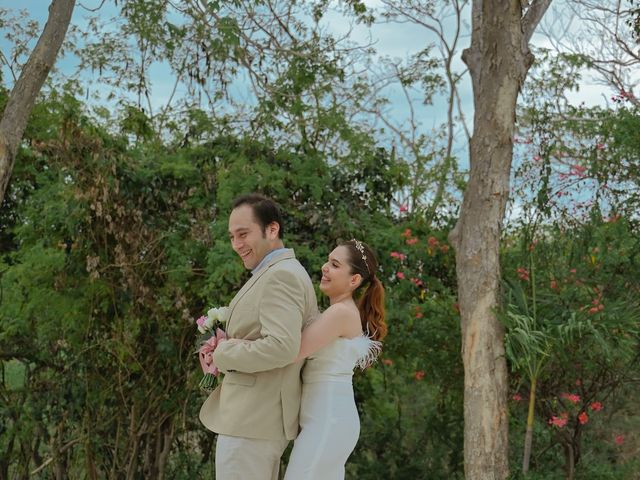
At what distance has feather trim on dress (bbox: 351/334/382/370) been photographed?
128 inches

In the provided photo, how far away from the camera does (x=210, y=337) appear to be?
3.05 m

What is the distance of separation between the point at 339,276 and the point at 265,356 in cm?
61

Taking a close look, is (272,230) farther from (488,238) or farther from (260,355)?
(488,238)

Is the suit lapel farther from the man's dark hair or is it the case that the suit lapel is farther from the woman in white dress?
the woman in white dress

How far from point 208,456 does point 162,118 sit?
355cm

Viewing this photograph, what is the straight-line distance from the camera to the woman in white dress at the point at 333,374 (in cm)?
300

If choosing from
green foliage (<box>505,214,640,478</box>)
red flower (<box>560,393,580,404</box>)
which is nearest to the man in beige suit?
green foliage (<box>505,214,640,478</box>)

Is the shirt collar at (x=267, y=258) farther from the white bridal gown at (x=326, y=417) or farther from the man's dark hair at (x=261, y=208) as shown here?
the white bridal gown at (x=326, y=417)

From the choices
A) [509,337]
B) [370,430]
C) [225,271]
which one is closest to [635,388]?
[509,337]

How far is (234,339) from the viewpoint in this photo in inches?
115

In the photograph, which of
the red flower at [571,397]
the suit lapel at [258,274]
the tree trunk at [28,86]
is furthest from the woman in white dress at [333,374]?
the red flower at [571,397]

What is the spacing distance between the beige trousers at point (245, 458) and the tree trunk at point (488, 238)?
4203mm

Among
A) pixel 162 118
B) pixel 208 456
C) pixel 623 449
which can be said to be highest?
pixel 162 118

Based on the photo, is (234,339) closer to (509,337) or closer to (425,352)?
(509,337)
